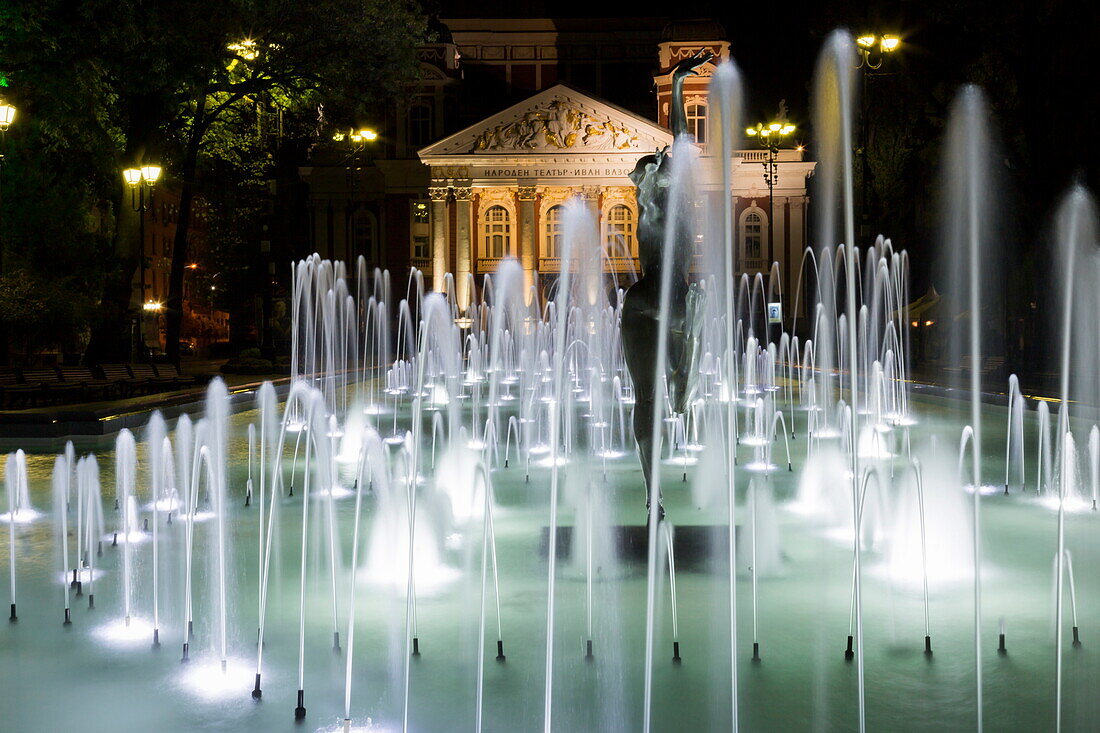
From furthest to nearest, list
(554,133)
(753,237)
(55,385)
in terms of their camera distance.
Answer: (753,237)
(554,133)
(55,385)

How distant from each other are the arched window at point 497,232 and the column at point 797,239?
14278 millimetres

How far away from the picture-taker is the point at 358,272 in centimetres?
4819

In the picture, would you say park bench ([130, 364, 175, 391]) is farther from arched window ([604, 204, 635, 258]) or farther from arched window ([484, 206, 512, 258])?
arched window ([604, 204, 635, 258])

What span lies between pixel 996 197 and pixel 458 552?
72.3ft

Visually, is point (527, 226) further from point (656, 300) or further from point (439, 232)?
point (656, 300)

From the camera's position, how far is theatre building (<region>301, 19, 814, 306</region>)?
2007 inches

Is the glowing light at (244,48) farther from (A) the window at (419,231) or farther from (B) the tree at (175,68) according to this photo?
(A) the window at (419,231)

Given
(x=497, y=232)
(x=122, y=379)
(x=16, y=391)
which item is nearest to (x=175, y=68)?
(x=122, y=379)

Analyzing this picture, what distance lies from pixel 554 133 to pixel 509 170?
9.31 ft

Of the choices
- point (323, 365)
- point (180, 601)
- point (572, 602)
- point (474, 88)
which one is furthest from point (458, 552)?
point (474, 88)

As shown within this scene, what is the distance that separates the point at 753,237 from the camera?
53188 mm

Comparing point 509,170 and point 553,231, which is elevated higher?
point 509,170

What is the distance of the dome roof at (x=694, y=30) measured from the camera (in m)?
53.2

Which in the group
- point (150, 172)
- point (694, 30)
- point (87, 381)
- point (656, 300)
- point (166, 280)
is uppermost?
point (694, 30)
